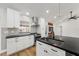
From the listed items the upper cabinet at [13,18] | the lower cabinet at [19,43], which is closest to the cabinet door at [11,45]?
the lower cabinet at [19,43]

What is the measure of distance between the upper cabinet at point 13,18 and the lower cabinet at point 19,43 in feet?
1.04

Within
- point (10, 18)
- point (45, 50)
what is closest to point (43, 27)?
point (45, 50)

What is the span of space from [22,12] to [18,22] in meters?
0.24

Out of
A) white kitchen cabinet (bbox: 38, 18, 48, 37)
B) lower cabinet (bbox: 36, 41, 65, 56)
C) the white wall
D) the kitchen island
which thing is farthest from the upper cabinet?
the white wall

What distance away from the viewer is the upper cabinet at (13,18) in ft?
5.61

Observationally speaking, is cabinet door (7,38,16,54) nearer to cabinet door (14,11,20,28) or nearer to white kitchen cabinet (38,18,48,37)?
cabinet door (14,11,20,28)

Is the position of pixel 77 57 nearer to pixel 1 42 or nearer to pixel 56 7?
pixel 56 7

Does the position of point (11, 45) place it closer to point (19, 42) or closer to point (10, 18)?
point (19, 42)

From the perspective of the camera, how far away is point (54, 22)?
1.69 meters

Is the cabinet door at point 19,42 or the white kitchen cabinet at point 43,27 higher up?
the white kitchen cabinet at point 43,27

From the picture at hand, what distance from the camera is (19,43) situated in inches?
71.8

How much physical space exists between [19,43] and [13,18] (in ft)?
1.92

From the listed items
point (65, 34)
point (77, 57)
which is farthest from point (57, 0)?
point (77, 57)

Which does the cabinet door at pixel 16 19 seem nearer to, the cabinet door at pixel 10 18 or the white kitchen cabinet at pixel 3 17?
the cabinet door at pixel 10 18
